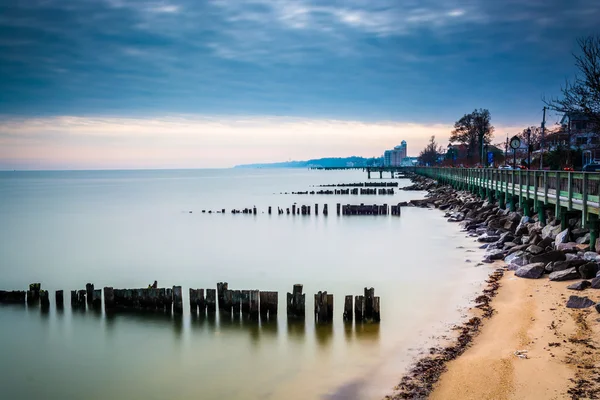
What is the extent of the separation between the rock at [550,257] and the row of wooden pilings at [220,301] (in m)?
5.93

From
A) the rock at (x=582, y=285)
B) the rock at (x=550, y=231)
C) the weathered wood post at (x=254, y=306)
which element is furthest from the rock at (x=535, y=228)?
the weathered wood post at (x=254, y=306)

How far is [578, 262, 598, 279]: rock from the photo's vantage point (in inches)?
571

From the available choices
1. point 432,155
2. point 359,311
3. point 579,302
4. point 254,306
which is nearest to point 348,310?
point 359,311

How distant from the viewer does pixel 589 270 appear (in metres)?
14.6

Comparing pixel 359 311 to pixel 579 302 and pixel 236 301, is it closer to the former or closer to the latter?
pixel 236 301

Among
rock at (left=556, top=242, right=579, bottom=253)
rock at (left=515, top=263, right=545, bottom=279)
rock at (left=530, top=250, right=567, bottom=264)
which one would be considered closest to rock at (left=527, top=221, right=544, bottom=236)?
rock at (left=556, top=242, right=579, bottom=253)

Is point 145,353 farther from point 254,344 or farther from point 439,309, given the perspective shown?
point 439,309

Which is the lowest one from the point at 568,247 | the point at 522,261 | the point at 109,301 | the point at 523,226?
the point at 109,301

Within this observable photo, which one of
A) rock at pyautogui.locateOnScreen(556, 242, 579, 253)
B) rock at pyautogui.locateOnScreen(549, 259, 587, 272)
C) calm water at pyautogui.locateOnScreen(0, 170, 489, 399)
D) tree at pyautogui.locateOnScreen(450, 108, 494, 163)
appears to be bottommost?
calm water at pyautogui.locateOnScreen(0, 170, 489, 399)

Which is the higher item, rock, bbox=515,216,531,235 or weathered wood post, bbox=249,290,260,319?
rock, bbox=515,216,531,235

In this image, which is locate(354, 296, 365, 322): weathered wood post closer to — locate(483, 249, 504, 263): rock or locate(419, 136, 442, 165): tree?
locate(483, 249, 504, 263): rock

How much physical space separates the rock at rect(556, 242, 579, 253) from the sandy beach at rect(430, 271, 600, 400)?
9.69 ft

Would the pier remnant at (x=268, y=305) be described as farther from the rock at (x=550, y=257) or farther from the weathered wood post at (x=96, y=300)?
the rock at (x=550, y=257)

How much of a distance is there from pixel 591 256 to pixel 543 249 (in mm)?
3150
